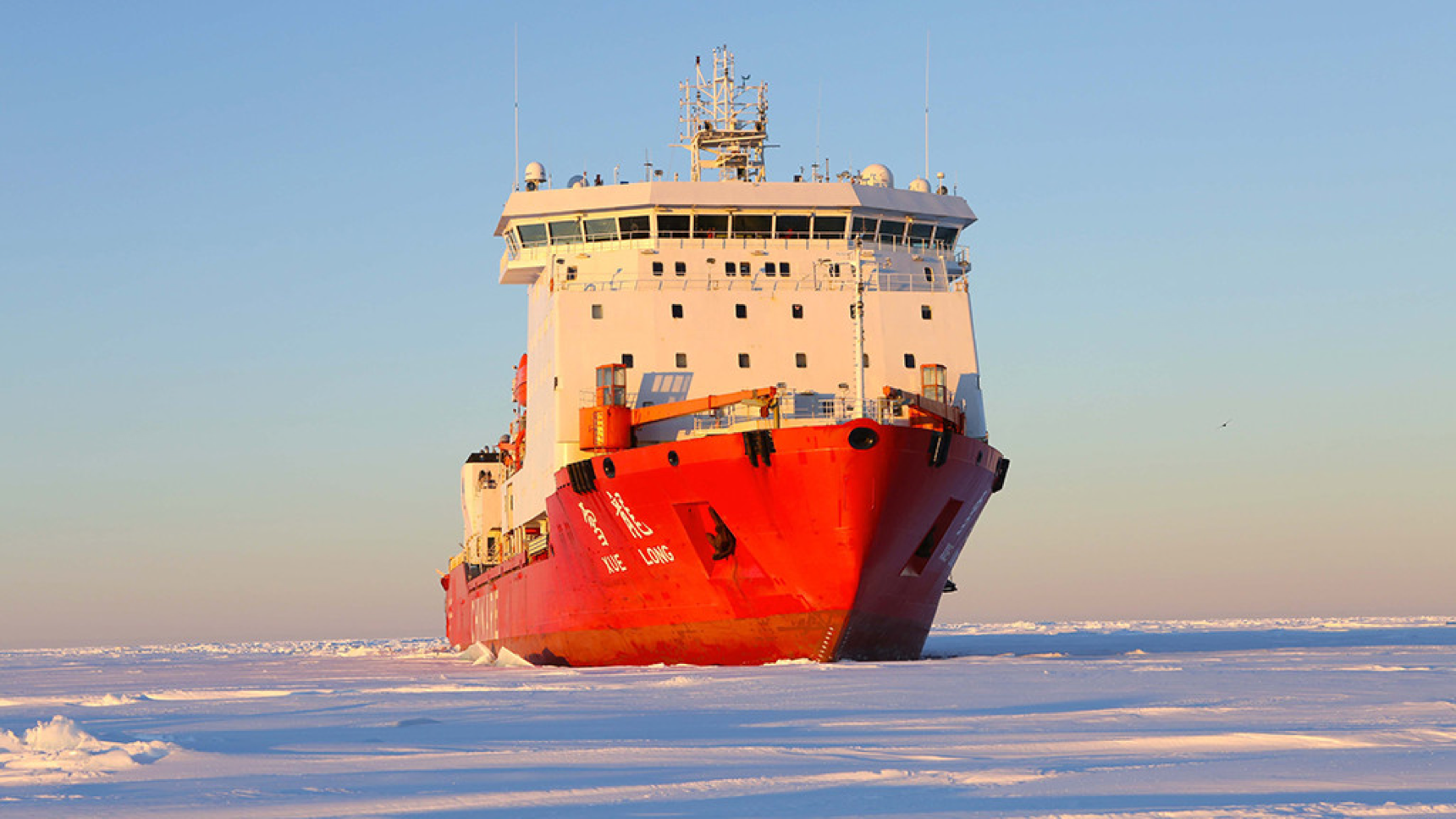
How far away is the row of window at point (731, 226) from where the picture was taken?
97.0 ft

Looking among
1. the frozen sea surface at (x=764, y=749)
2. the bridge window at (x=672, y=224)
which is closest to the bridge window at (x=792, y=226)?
the bridge window at (x=672, y=224)

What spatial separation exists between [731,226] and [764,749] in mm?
19588

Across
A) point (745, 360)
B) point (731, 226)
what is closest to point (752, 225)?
point (731, 226)

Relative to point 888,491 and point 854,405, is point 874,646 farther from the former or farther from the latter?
point 854,405

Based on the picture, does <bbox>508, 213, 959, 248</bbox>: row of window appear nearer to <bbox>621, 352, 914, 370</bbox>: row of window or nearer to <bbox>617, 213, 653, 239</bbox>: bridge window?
<bbox>617, 213, 653, 239</bbox>: bridge window

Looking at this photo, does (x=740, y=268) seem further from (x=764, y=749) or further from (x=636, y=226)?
(x=764, y=749)

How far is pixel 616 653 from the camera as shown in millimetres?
25969

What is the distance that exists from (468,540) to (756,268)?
69.8 feet

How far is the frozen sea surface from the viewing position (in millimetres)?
8680

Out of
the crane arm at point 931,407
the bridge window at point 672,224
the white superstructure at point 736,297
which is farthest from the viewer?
the bridge window at point 672,224

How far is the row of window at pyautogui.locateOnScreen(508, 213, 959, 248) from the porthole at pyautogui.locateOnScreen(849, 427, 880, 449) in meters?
8.55

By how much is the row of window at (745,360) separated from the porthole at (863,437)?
5634 mm

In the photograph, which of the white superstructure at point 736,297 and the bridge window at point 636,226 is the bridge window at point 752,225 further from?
the bridge window at point 636,226

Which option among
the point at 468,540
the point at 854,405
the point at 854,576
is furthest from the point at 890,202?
the point at 468,540
